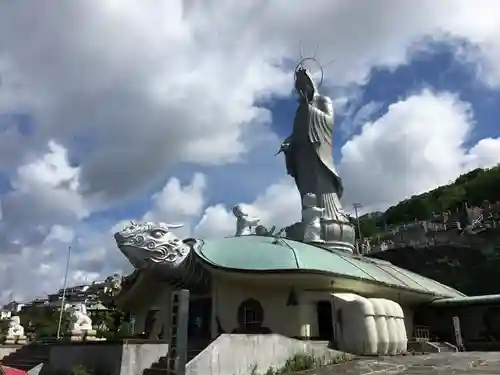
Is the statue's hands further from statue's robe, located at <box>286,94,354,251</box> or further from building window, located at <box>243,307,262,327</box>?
building window, located at <box>243,307,262,327</box>

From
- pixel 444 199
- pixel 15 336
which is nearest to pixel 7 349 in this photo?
pixel 15 336

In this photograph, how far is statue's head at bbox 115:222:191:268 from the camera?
728 inches

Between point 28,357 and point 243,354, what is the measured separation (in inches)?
374

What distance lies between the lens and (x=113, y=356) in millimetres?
14102

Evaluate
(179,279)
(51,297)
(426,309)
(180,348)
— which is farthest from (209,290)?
(51,297)

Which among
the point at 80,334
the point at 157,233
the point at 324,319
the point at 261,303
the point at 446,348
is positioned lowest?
the point at 446,348

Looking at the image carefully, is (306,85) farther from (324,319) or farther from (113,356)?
(113,356)

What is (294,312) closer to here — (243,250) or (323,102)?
(243,250)

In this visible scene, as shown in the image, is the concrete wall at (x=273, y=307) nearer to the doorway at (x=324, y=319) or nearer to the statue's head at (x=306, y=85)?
the doorway at (x=324, y=319)

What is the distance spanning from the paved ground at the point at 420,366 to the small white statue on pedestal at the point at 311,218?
9543 millimetres

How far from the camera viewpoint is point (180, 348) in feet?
33.2

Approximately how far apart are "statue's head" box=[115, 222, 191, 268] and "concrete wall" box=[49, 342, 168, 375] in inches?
150

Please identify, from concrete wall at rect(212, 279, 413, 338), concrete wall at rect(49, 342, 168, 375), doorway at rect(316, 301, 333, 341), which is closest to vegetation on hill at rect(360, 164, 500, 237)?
doorway at rect(316, 301, 333, 341)

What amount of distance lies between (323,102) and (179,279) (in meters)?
15.9
